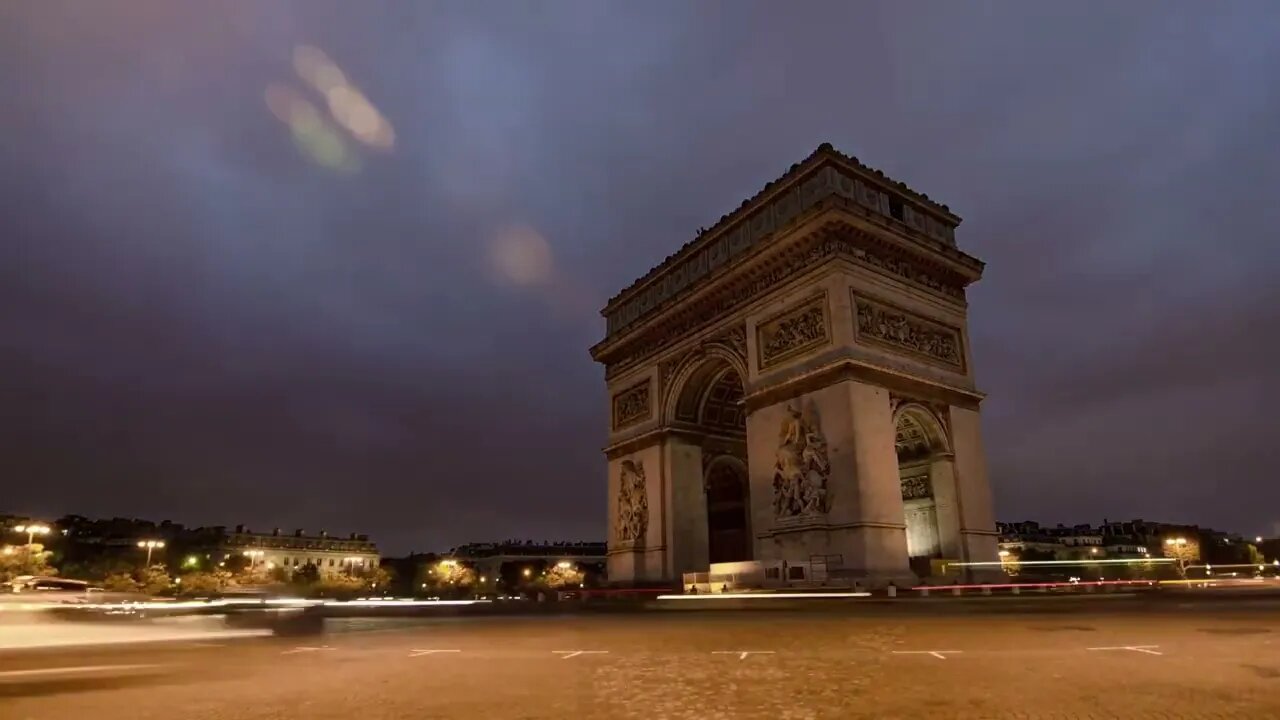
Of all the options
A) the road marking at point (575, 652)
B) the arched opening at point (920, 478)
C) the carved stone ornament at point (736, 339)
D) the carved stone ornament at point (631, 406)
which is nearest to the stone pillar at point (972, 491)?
the arched opening at point (920, 478)

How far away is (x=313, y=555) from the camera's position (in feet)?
376

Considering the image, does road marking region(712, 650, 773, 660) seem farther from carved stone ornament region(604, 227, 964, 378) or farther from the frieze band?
the frieze band

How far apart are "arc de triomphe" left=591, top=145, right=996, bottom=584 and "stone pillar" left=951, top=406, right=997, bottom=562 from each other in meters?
0.07

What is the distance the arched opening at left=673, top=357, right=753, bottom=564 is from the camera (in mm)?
30141

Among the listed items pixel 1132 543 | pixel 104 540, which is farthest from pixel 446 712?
pixel 1132 543

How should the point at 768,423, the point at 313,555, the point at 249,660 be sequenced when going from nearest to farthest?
1. the point at 249,660
2. the point at 768,423
3. the point at 313,555

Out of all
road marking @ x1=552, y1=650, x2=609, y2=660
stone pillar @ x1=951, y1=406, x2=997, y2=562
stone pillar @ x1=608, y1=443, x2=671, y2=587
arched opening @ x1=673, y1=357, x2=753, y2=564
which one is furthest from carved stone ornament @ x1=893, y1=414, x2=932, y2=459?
road marking @ x1=552, y1=650, x2=609, y2=660

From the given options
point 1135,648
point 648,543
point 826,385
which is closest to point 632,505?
point 648,543

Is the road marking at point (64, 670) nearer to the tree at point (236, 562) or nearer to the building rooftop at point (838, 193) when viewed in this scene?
the building rooftop at point (838, 193)

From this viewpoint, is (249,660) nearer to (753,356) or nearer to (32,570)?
(753,356)

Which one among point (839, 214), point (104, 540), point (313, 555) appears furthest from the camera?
point (313, 555)

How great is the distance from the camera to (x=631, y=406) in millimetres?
33125

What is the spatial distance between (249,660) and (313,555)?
118864 mm

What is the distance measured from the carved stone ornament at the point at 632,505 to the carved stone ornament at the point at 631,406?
1950mm
